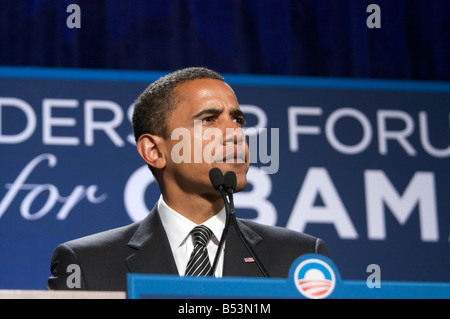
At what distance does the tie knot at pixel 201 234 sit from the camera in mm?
2109

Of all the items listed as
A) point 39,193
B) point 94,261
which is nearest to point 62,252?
point 94,261

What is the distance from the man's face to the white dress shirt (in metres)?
0.08

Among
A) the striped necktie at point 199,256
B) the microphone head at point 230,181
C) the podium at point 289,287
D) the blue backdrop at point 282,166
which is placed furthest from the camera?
the blue backdrop at point 282,166

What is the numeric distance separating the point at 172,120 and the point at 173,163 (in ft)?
0.40

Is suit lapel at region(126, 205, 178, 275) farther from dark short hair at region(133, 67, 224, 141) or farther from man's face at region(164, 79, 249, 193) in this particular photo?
dark short hair at region(133, 67, 224, 141)

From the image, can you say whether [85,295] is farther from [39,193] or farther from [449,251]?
[449,251]

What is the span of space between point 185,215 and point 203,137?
0.23m

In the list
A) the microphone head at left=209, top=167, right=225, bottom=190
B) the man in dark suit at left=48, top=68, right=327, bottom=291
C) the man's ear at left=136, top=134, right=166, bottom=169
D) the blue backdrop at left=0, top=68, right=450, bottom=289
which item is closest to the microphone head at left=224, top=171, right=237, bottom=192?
the microphone head at left=209, top=167, right=225, bottom=190

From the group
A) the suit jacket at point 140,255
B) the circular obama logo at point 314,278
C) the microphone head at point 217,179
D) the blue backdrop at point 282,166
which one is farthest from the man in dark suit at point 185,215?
the blue backdrop at point 282,166

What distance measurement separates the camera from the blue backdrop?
328 centimetres

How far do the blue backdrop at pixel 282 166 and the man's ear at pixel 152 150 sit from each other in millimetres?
840

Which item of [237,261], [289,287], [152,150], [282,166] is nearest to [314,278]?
[289,287]

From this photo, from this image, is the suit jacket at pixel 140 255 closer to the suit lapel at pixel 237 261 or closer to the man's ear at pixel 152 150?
the suit lapel at pixel 237 261

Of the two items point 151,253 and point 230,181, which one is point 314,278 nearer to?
point 230,181
